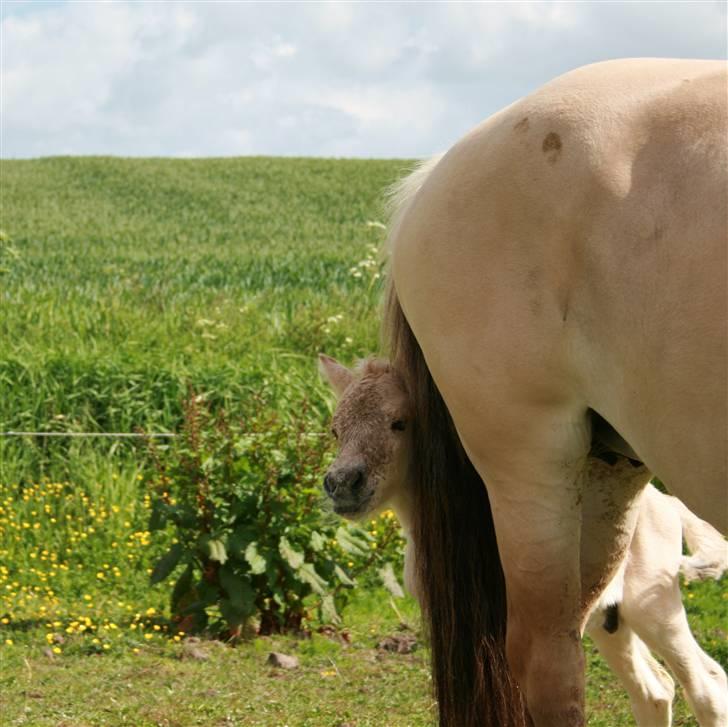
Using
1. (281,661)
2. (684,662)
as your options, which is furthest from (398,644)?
(684,662)

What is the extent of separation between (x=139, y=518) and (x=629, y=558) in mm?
5303

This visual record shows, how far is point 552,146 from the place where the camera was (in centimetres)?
263

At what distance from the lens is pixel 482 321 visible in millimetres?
2707

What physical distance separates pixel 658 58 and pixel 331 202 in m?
34.2

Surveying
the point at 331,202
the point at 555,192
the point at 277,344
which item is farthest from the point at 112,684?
the point at 331,202

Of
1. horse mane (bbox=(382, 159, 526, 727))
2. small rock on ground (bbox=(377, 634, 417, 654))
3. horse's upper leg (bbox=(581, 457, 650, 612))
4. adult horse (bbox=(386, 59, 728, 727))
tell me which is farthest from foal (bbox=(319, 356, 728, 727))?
small rock on ground (bbox=(377, 634, 417, 654))

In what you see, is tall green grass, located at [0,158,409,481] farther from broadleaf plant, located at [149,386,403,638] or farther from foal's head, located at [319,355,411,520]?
broadleaf plant, located at [149,386,403,638]

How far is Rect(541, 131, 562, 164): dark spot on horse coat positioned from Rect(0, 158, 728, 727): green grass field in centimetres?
167

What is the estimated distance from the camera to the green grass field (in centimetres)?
541

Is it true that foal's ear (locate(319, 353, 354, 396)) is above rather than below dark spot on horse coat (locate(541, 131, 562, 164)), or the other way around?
below

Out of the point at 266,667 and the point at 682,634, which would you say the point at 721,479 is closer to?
the point at 682,634

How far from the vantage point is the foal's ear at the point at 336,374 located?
14.2 ft

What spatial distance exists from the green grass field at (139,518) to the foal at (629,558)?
1.75 ft

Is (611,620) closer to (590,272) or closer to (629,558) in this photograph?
(629,558)
